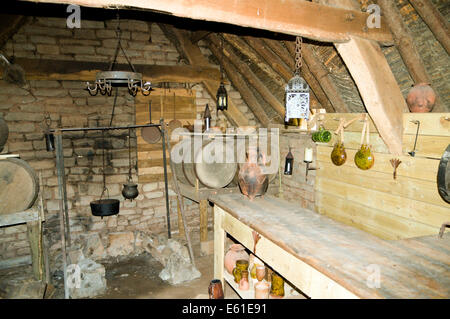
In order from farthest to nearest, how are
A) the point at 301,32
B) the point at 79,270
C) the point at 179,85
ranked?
the point at 179,85 → the point at 79,270 → the point at 301,32

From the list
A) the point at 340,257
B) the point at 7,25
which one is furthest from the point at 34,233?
the point at 340,257

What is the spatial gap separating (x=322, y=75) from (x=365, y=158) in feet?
3.45

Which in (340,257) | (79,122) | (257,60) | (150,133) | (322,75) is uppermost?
(257,60)

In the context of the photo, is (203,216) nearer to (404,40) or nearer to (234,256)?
(234,256)

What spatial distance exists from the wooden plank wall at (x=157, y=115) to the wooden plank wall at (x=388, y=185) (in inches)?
103

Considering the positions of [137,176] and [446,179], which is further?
[137,176]

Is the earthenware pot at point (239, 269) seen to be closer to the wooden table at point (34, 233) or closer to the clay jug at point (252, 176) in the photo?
the clay jug at point (252, 176)

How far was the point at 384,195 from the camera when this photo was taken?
11.0 feet

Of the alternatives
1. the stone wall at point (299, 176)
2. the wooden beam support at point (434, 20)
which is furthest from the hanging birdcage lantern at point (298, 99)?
the stone wall at point (299, 176)

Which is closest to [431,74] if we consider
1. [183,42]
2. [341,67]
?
[341,67]

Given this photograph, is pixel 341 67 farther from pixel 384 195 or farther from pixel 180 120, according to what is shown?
pixel 180 120

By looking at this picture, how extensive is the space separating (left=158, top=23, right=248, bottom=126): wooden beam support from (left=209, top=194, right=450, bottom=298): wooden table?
3121mm

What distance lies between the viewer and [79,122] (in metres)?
5.00
